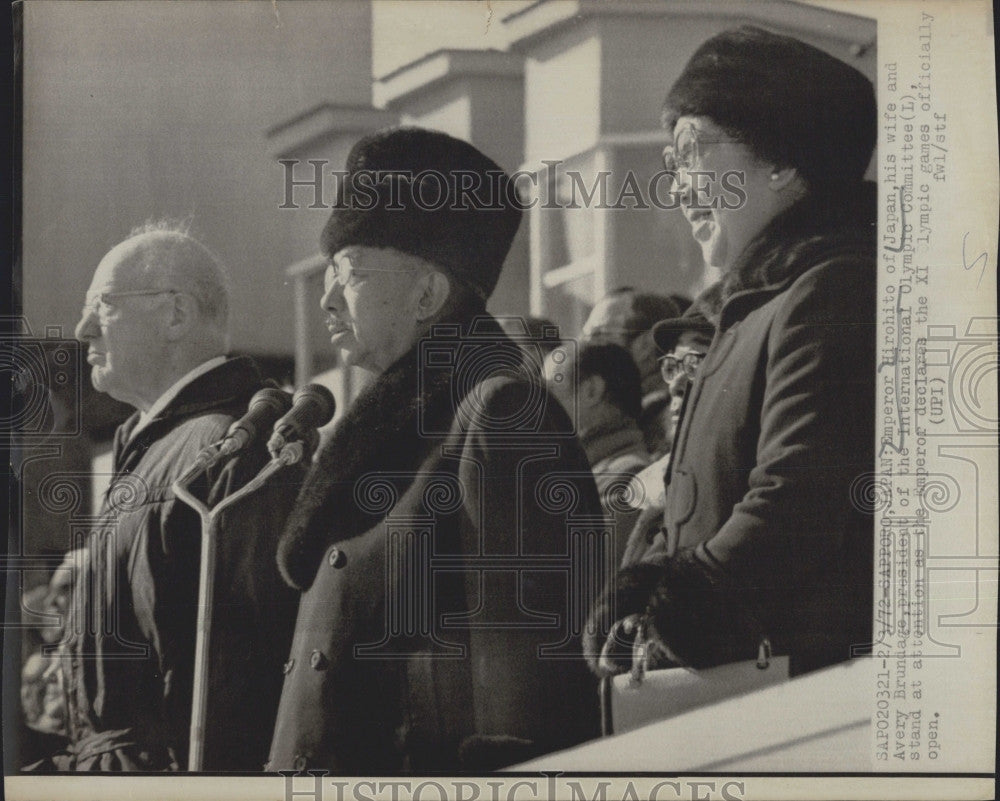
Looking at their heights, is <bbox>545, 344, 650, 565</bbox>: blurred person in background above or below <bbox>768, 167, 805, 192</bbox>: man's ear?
below

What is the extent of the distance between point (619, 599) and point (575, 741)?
1.41 ft

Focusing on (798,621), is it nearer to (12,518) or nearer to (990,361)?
(990,361)

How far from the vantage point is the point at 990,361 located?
3.66 meters

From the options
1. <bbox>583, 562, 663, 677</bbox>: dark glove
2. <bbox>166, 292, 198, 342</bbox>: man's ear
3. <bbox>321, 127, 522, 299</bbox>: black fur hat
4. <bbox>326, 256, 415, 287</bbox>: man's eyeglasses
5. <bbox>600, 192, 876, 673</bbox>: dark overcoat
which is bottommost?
<bbox>583, 562, 663, 677</bbox>: dark glove

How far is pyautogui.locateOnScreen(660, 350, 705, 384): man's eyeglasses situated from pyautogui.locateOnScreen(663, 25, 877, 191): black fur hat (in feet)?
1.99

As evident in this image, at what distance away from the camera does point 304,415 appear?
143 inches

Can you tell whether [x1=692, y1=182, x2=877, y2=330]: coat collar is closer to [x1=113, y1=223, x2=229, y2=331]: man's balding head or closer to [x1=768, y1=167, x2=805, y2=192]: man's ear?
[x1=768, y1=167, x2=805, y2=192]: man's ear

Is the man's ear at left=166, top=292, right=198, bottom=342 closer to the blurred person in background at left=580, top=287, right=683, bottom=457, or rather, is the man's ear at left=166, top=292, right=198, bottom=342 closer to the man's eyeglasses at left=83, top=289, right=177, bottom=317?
the man's eyeglasses at left=83, top=289, right=177, bottom=317

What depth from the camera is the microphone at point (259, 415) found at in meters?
3.65

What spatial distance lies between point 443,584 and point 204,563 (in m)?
0.70

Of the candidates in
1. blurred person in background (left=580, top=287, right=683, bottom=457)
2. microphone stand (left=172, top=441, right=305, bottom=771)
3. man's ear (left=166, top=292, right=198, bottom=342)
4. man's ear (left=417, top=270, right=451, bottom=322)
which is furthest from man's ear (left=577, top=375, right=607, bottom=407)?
man's ear (left=166, top=292, right=198, bottom=342)

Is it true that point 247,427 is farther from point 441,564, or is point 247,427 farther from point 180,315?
point 441,564

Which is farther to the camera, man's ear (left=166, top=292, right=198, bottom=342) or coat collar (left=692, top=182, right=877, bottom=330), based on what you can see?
man's ear (left=166, top=292, right=198, bottom=342)

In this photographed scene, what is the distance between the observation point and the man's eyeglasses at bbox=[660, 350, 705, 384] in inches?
141
